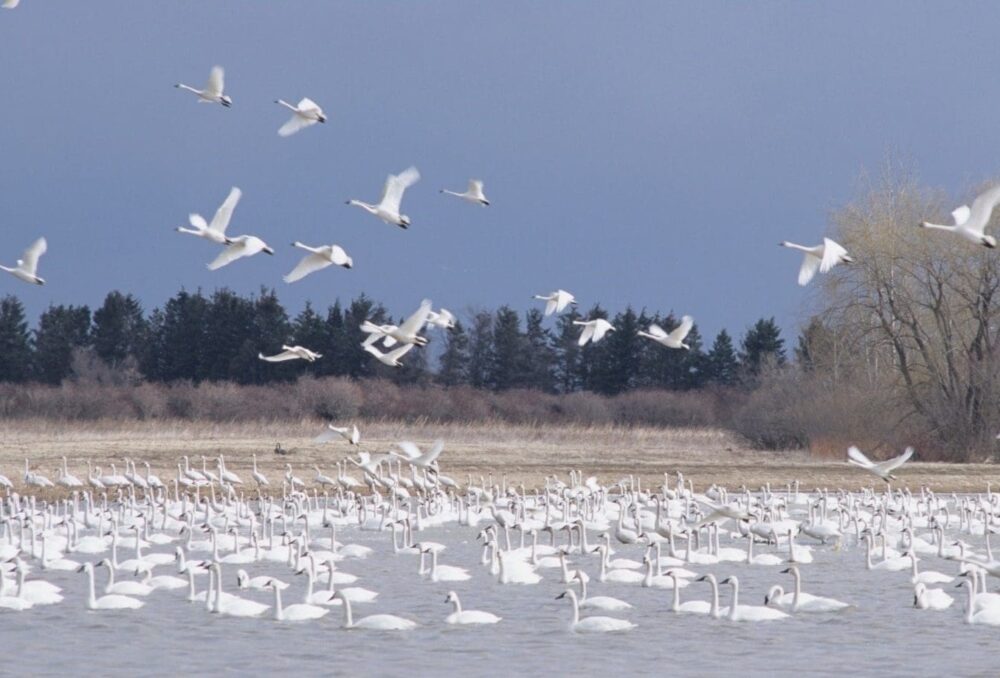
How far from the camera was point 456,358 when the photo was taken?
2714 inches

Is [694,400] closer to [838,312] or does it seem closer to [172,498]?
[838,312]

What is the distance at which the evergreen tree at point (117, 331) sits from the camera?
226ft

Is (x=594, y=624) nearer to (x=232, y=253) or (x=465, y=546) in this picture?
(x=232, y=253)

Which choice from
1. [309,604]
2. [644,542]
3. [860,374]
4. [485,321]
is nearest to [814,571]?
[644,542]

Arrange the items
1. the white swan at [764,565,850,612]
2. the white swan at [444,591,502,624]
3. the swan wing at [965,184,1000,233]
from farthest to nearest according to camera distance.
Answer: the white swan at [764,565,850,612] < the white swan at [444,591,502,624] < the swan wing at [965,184,1000,233]

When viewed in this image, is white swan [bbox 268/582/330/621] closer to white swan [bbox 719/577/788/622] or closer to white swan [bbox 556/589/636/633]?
white swan [bbox 556/589/636/633]

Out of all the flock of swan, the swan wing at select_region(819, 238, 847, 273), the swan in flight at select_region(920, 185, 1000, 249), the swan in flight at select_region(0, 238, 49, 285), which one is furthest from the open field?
the swan in flight at select_region(920, 185, 1000, 249)

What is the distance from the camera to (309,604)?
50.7ft

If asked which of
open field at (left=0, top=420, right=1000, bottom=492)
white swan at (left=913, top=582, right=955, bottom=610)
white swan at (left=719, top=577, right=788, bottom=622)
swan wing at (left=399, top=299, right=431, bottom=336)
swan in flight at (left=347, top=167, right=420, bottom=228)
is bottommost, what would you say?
white swan at (left=719, top=577, right=788, bottom=622)

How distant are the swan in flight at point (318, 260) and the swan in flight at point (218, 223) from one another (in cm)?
68

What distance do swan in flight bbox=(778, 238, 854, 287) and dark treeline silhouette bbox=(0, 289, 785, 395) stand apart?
4808cm

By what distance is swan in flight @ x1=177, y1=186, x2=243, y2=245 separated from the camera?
1547cm

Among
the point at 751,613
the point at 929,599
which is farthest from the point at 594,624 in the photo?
the point at 929,599

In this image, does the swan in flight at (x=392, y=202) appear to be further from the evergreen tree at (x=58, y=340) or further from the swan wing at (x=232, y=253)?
the evergreen tree at (x=58, y=340)
